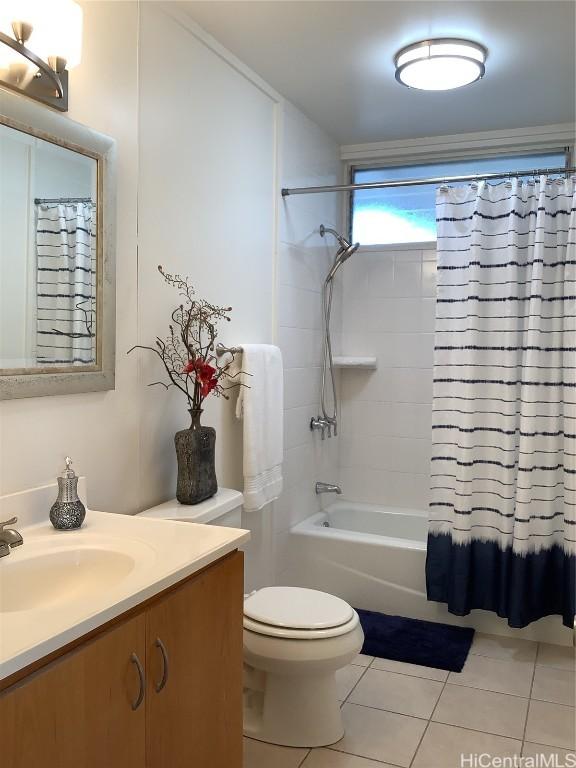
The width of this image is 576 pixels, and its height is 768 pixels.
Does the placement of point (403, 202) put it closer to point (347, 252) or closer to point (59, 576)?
point (347, 252)

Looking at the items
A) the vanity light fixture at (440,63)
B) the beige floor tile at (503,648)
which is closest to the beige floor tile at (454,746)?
the beige floor tile at (503,648)

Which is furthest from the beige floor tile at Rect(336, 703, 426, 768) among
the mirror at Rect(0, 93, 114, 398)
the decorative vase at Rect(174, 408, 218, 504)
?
the mirror at Rect(0, 93, 114, 398)

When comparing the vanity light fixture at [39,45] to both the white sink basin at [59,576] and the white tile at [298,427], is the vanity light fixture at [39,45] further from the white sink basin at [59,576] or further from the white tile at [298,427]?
the white tile at [298,427]

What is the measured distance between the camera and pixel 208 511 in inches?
87.0

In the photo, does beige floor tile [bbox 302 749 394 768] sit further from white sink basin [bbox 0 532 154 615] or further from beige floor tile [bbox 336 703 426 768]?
white sink basin [bbox 0 532 154 615]

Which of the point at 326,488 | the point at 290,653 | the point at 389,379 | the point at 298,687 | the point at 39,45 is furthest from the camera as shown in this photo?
the point at 389,379

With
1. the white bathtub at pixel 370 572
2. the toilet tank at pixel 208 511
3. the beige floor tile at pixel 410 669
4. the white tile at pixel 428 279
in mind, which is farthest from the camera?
the white tile at pixel 428 279

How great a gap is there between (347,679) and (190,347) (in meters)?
1.46

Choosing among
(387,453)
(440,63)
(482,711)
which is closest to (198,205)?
(440,63)

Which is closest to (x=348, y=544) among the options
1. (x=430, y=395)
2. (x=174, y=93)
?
(x=430, y=395)

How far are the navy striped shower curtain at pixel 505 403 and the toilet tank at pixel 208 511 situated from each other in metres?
1.11

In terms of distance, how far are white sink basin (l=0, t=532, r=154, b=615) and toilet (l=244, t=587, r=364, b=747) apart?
2.58 ft

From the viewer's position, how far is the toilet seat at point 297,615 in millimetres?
2172

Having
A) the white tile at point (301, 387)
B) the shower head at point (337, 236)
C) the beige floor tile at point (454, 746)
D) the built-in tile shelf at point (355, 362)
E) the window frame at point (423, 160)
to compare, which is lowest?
the beige floor tile at point (454, 746)
